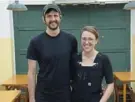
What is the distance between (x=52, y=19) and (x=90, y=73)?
0.57 metres

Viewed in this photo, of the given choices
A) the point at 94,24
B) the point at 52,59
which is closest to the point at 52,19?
the point at 52,59

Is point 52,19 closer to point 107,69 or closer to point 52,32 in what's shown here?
point 52,32

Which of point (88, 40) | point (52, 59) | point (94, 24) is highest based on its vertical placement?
point (94, 24)

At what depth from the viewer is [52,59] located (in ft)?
8.41

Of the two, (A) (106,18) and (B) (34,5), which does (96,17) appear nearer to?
(A) (106,18)

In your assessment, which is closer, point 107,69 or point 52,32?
point 107,69

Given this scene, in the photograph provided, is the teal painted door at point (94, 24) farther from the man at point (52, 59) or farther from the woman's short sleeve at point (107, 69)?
the woman's short sleeve at point (107, 69)

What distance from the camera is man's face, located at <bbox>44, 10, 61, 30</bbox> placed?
2.58m

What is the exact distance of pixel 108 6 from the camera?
6414 millimetres

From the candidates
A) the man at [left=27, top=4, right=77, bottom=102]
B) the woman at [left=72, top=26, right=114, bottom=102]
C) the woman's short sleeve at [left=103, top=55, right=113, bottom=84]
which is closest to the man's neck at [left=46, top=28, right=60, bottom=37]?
the man at [left=27, top=4, right=77, bottom=102]

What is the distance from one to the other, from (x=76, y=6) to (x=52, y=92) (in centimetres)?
398

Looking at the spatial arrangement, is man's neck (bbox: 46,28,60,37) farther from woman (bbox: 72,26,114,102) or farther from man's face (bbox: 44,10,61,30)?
woman (bbox: 72,26,114,102)

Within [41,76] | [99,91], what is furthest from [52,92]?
[99,91]

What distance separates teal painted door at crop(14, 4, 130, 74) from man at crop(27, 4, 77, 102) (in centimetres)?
380
